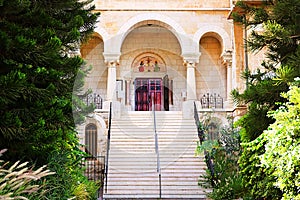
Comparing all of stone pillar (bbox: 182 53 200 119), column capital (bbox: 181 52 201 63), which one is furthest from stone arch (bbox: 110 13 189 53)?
stone pillar (bbox: 182 53 200 119)

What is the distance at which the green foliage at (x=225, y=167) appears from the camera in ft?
23.9

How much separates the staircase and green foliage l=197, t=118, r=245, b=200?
3.99 feet

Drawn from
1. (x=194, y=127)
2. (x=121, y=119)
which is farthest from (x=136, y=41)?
(x=194, y=127)

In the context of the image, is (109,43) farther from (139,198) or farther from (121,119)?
(139,198)

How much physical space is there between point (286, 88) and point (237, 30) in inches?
381

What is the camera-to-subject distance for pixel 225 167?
871 cm

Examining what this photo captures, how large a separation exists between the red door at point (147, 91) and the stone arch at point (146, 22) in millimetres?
2862

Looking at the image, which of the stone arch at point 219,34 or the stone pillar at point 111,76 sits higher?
the stone arch at point 219,34

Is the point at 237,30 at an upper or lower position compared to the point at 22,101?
upper

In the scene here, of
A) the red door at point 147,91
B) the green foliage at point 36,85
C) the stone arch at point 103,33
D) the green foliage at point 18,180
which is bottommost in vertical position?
the green foliage at point 18,180

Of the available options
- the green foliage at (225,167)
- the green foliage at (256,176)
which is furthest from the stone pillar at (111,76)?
the green foliage at (256,176)

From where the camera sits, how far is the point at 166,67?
18484 mm

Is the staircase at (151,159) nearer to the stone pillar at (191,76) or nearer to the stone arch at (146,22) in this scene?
the stone pillar at (191,76)

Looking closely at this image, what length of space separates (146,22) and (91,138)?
487 cm
